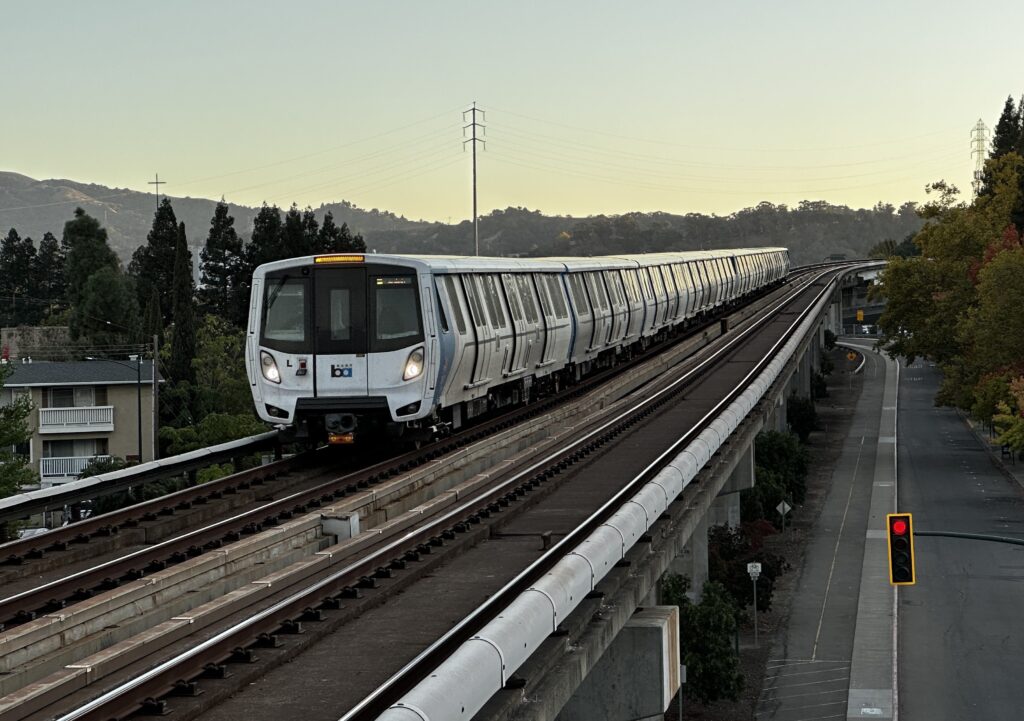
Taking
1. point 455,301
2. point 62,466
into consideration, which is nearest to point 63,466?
point 62,466

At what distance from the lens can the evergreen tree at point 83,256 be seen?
328 ft

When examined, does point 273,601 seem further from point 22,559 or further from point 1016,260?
point 1016,260

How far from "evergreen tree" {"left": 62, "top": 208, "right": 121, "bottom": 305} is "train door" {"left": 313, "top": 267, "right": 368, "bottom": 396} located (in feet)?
266

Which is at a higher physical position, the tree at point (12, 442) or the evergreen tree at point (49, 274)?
the evergreen tree at point (49, 274)

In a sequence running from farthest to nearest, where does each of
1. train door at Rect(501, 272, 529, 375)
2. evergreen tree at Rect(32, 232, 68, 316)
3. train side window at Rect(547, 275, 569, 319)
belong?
evergreen tree at Rect(32, 232, 68, 316) < train side window at Rect(547, 275, 569, 319) < train door at Rect(501, 272, 529, 375)

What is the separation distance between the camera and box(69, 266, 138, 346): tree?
289 ft

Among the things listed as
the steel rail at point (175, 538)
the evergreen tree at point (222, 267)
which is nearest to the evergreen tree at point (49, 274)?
the evergreen tree at point (222, 267)

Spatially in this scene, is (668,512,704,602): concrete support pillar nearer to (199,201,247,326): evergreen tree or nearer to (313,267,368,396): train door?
(313,267,368,396): train door

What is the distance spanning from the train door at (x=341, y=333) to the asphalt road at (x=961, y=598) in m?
15.1

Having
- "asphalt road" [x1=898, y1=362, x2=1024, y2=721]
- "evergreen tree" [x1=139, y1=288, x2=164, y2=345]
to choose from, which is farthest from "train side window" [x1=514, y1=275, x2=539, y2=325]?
"evergreen tree" [x1=139, y1=288, x2=164, y2=345]

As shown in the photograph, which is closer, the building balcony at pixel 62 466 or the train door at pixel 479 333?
the train door at pixel 479 333

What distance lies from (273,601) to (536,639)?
383cm

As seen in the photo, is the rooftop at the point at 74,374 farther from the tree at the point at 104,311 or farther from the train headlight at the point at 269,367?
the train headlight at the point at 269,367

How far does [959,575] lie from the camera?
43.8m
